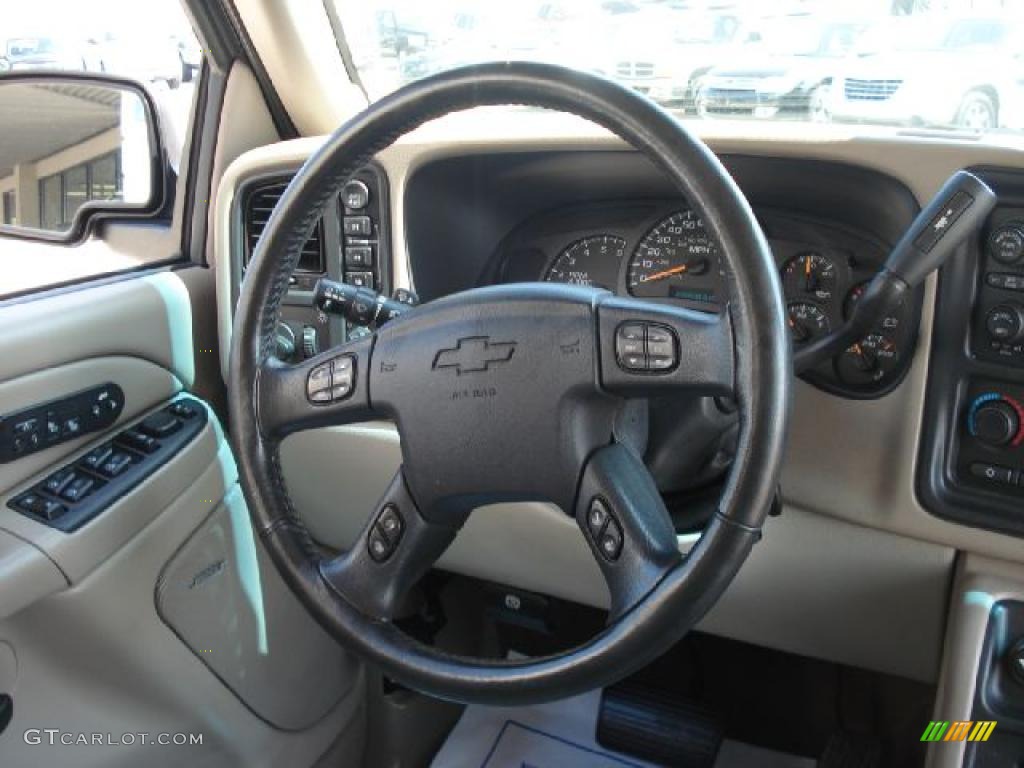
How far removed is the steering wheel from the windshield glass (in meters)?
0.43

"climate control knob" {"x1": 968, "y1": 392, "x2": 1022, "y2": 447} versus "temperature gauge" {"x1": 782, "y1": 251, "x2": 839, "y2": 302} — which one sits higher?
"temperature gauge" {"x1": 782, "y1": 251, "x2": 839, "y2": 302}

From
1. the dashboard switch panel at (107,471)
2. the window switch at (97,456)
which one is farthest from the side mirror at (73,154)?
the window switch at (97,456)

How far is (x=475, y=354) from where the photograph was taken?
3.23 feet

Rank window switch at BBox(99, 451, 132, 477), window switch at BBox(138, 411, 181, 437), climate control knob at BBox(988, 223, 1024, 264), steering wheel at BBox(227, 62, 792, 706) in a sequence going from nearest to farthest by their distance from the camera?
steering wheel at BBox(227, 62, 792, 706), climate control knob at BBox(988, 223, 1024, 264), window switch at BBox(99, 451, 132, 477), window switch at BBox(138, 411, 181, 437)

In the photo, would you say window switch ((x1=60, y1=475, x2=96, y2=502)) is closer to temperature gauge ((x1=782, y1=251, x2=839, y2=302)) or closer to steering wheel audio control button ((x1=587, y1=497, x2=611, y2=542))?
steering wheel audio control button ((x1=587, y1=497, x2=611, y2=542))

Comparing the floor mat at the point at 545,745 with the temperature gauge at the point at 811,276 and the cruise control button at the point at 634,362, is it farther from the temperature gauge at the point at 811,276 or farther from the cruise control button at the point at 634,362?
the cruise control button at the point at 634,362

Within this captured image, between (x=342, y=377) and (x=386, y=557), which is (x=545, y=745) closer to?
(x=386, y=557)

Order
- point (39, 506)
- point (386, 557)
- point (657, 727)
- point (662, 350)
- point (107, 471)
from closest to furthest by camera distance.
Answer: point (662, 350) → point (386, 557) → point (39, 506) → point (107, 471) → point (657, 727)

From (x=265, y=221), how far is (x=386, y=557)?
0.79 m

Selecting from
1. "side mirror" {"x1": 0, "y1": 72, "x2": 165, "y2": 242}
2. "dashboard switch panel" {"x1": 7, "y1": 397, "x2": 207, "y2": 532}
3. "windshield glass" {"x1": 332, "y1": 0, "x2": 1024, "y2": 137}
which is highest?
"windshield glass" {"x1": 332, "y1": 0, "x2": 1024, "y2": 137}

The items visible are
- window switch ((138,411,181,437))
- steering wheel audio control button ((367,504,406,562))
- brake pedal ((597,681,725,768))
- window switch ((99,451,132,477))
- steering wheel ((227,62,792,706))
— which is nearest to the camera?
steering wheel ((227,62,792,706))

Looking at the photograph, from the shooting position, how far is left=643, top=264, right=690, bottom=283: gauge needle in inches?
57.3

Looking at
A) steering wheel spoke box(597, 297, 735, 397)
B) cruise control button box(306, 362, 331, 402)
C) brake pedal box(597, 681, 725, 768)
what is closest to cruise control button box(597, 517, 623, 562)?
steering wheel spoke box(597, 297, 735, 397)

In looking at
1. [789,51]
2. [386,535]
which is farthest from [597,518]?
[789,51]
